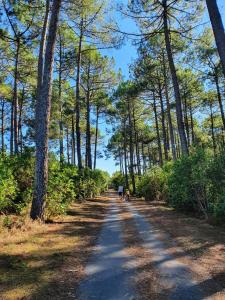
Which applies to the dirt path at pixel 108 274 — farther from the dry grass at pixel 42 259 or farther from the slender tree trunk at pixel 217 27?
the slender tree trunk at pixel 217 27

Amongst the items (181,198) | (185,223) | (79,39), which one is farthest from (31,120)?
(185,223)

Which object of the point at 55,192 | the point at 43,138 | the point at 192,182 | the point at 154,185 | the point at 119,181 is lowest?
the point at 55,192

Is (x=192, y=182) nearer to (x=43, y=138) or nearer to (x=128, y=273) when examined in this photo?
(x=43, y=138)

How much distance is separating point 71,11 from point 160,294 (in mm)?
15887

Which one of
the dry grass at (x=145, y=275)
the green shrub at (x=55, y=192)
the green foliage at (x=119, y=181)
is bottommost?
the dry grass at (x=145, y=275)

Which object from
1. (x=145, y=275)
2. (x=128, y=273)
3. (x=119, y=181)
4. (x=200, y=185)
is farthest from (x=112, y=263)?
(x=119, y=181)

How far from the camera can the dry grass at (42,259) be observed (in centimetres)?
499

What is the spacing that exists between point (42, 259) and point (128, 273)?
5.79ft

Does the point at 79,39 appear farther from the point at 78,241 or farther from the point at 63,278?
the point at 63,278

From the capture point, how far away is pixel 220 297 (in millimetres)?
4711

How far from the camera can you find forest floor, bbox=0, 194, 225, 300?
495 cm

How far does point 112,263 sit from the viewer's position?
6496 millimetres

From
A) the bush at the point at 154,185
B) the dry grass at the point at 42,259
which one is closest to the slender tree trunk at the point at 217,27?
the dry grass at the point at 42,259

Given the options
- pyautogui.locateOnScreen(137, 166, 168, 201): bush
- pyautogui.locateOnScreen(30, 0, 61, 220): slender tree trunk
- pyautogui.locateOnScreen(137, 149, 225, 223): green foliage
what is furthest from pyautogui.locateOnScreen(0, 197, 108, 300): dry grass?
pyautogui.locateOnScreen(137, 166, 168, 201): bush
